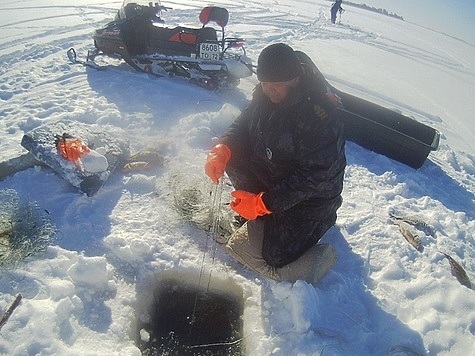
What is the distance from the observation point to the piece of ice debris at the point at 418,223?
12.9ft

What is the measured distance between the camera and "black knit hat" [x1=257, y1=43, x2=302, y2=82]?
262 centimetres

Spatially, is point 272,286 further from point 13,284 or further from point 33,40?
point 33,40

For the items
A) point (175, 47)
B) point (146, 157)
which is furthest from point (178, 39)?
point (146, 157)

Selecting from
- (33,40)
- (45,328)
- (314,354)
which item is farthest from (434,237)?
(33,40)

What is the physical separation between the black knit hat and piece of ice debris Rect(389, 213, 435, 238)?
2.23m

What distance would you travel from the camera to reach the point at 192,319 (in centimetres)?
285

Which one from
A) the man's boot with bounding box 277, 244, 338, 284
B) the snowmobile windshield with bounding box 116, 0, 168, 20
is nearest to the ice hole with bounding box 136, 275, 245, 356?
the man's boot with bounding box 277, 244, 338, 284

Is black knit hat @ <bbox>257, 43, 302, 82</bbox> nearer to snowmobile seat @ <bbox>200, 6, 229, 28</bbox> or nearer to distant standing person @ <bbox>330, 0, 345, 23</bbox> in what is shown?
snowmobile seat @ <bbox>200, 6, 229, 28</bbox>

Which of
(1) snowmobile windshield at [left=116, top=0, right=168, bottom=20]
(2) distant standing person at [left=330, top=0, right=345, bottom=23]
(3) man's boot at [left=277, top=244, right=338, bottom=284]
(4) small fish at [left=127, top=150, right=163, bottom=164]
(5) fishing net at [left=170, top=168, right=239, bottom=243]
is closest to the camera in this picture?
(3) man's boot at [left=277, top=244, right=338, bottom=284]

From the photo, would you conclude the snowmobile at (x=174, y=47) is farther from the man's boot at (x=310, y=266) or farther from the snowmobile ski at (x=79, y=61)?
the man's boot at (x=310, y=266)

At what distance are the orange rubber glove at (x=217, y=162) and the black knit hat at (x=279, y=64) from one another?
0.84 m

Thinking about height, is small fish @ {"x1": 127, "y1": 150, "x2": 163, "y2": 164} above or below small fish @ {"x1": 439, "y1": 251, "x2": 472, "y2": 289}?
above

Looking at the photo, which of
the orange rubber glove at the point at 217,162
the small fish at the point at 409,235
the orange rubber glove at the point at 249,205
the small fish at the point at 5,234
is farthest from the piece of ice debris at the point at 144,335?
the small fish at the point at 409,235

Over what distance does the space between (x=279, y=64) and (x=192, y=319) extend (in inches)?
75.7
